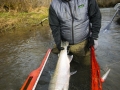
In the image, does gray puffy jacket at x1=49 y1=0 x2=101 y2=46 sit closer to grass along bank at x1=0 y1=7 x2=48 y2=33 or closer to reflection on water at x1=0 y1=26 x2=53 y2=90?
reflection on water at x1=0 y1=26 x2=53 y2=90

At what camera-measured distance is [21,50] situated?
9219 millimetres

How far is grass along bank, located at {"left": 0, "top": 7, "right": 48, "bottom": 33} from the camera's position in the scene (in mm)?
14249

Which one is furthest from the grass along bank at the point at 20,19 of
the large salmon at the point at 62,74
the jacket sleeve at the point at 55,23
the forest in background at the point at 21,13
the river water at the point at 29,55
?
the large salmon at the point at 62,74

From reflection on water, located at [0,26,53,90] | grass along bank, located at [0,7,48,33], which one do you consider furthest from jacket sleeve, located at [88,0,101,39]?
grass along bank, located at [0,7,48,33]

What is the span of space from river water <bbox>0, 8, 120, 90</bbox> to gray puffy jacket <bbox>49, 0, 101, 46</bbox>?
1.65 m

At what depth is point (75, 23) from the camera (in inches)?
181

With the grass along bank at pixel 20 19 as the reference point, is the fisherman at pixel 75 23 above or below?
above

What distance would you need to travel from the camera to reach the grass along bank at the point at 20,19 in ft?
46.7

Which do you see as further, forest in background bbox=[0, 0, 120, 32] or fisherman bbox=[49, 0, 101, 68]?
forest in background bbox=[0, 0, 120, 32]

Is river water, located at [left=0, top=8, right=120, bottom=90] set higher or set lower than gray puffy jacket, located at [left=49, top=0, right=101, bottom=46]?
lower

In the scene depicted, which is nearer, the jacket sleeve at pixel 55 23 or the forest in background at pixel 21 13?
the jacket sleeve at pixel 55 23

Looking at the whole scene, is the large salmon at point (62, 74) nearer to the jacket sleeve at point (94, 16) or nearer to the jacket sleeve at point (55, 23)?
the jacket sleeve at point (55, 23)

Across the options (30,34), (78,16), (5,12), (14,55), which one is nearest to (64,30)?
(78,16)

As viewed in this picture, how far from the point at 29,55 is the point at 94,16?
4406 millimetres
